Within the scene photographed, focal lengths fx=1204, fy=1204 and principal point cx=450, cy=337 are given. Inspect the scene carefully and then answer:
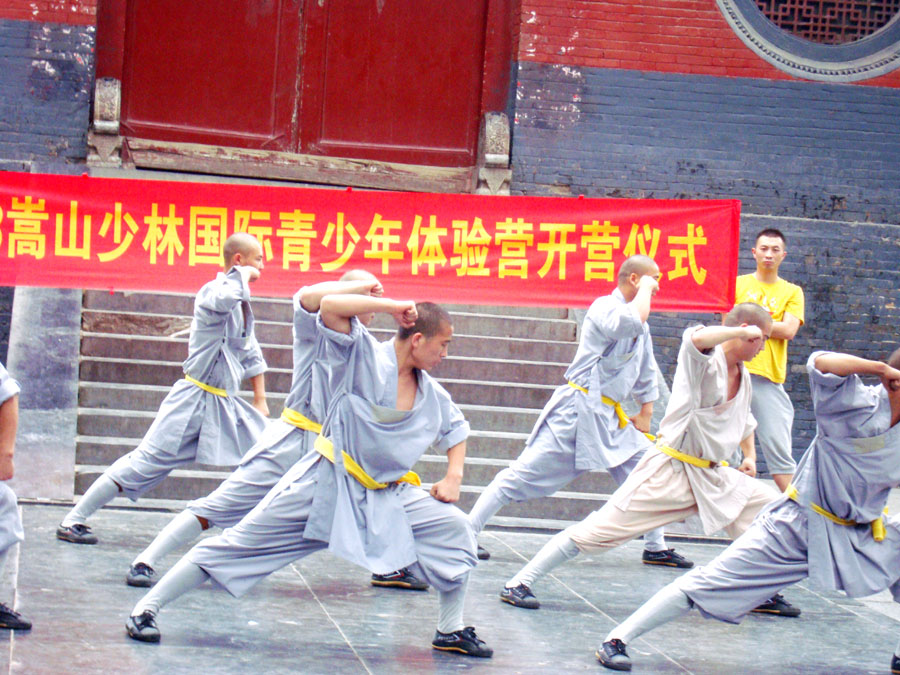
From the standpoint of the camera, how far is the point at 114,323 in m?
9.66

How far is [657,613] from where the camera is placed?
4.91 meters

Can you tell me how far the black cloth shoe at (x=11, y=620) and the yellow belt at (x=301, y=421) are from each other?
160 centimetres

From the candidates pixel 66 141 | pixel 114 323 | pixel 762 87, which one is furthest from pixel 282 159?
pixel 762 87

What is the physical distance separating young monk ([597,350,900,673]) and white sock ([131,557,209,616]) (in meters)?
1.70

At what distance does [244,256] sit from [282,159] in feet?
18.2

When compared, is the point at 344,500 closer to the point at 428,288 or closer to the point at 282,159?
the point at 428,288

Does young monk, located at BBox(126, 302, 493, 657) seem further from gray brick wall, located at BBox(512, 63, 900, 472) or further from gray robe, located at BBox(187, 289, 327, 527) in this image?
gray brick wall, located at BBox(512, 63, 900, 472)

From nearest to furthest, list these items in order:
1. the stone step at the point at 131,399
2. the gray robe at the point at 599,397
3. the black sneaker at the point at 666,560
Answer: the gray robe at the point at 599,397
the black sneaker at the point at 666,560
the stone step at the point at 131,399

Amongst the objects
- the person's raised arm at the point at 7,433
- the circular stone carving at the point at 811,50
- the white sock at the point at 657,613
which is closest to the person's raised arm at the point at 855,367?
the white sock at the point at 657,613

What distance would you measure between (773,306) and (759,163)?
3.85 metres

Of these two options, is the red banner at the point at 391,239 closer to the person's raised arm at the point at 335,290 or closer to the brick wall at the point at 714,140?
the brick wall at the point at 714,140

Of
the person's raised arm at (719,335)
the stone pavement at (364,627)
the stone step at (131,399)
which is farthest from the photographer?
the stone step at (131,399)

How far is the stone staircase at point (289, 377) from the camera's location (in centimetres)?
821

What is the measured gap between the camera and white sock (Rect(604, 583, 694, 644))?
489 centimetres
